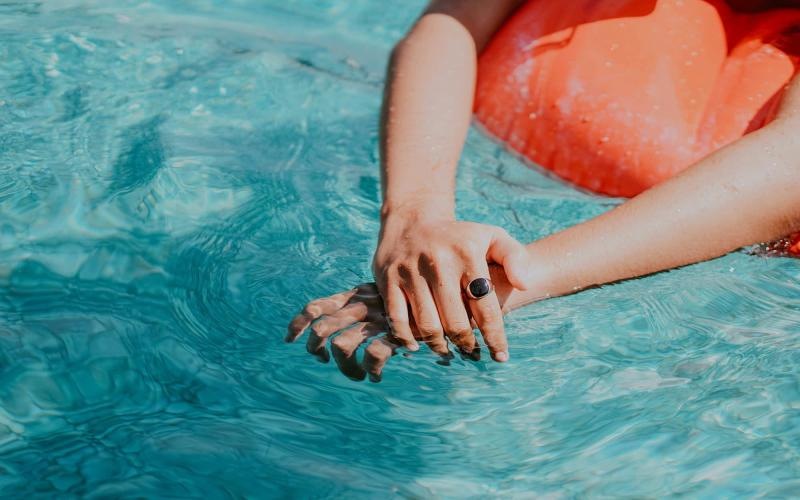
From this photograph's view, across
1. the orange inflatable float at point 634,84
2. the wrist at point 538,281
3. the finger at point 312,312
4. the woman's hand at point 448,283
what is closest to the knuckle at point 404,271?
the woman's hand at point 448,283

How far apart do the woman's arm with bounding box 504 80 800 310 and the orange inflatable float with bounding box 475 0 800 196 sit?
21cm

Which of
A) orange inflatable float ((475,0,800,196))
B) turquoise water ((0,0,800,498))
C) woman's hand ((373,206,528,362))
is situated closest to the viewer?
turquoise water ((0,0,800,498))

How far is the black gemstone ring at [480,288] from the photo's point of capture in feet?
5.48

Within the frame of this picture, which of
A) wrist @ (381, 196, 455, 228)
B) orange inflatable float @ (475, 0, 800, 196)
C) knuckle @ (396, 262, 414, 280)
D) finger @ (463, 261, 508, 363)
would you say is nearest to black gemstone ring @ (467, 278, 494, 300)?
finger @ (463, 261, 508, 363)

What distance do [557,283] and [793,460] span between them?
1.61 ft

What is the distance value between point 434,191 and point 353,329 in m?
0.39

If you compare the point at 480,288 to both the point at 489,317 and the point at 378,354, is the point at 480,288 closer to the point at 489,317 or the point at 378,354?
the point at 489,317

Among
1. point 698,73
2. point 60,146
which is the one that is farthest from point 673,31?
point 60,146

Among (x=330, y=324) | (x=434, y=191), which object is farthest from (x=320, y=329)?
(x=434, y=191)

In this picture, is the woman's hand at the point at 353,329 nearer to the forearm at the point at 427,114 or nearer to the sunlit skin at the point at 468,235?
the sunlit skin at the point at 468,235

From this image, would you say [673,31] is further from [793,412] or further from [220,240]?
[220,240]

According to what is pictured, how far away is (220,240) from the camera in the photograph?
2160 mm

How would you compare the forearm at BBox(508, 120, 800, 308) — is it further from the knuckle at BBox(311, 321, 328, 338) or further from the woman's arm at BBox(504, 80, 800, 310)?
the knuckle at BBox(311, 321, 328, 338)

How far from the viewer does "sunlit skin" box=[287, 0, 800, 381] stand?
1.69m
